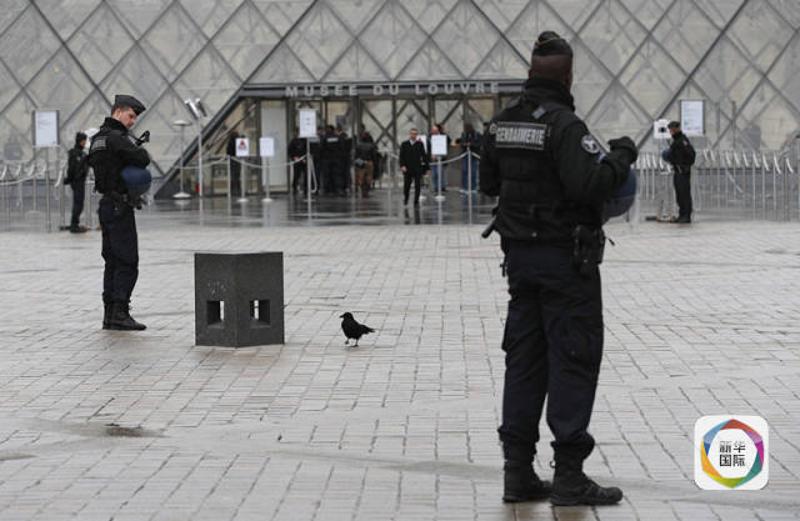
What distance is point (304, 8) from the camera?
43.7m

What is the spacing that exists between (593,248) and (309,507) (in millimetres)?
1522

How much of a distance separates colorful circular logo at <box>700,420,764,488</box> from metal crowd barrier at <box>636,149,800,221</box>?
22.1 meters

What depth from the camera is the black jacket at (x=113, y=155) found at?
521 inches

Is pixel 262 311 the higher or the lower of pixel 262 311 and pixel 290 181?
the lower

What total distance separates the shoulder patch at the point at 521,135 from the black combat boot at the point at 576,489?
49.8 inches

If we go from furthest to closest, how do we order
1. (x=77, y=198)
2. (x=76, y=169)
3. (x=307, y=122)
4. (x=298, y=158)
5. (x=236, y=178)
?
(x=236, y=178) < (x=298, y=158) < (x=307, y=122) < (x=77, y=198) < (x=76, y=169)

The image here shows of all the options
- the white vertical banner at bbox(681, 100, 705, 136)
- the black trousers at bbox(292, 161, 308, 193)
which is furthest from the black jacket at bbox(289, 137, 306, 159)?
the white vertical banner at bbox(681, 100, 705, 136)

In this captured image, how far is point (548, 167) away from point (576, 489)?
4.23 ft

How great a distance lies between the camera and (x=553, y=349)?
7.05 meters

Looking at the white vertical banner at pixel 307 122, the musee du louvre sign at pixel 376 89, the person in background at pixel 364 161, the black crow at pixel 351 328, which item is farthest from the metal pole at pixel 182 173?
the black crow at pixel 351 328

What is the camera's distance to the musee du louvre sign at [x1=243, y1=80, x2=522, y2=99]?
42688 millimetres

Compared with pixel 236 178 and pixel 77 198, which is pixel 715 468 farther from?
pixel 236 178

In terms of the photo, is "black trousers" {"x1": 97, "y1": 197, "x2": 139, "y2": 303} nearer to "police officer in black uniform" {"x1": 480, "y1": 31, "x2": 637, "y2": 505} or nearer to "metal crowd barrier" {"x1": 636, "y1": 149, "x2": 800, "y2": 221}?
"police officer in black uniform" {"x1": 480, "y1": 31, "x2": 637, "y2": 505}

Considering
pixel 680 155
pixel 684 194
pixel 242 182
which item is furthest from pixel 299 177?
pixel 684 194
